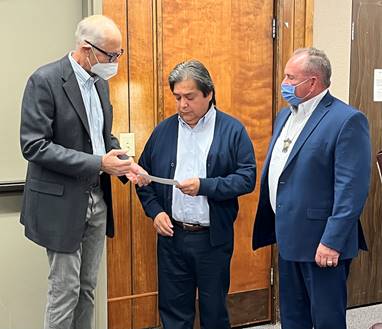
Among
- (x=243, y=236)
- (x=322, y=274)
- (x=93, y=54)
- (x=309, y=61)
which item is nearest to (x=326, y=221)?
(x=322, y=274)

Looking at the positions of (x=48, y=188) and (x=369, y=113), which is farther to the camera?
(x=369, y=113)

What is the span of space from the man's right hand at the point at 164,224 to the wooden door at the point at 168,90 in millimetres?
423

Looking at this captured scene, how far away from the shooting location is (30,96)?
218 cm

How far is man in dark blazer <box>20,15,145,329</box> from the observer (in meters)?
2.17

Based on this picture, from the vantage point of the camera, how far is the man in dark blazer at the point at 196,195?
8.13 feet

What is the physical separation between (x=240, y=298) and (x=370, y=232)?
0.94 metres

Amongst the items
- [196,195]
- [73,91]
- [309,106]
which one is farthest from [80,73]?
[309,106]

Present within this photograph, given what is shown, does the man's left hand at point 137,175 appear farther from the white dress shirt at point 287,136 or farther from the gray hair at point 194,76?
the white dress shirt at point 287,136

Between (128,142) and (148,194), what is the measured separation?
1.25 feet

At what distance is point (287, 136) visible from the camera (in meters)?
2.44

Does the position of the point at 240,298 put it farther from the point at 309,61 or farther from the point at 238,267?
the point at 309,61

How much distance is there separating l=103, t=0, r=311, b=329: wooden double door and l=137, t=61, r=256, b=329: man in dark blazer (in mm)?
330

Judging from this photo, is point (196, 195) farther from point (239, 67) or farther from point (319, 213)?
point (239, 67)

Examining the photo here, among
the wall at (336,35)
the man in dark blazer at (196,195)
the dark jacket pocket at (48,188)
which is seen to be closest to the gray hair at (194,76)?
the man in dark blazer at (196,195)
